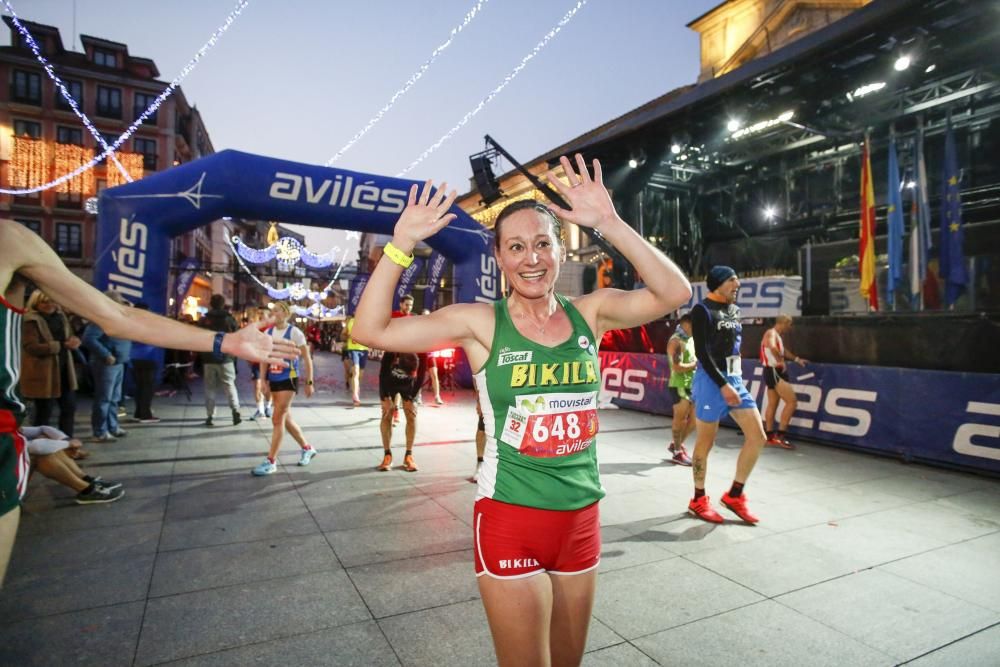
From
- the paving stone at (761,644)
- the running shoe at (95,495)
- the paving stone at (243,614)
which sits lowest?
the paving stone at (761,644)

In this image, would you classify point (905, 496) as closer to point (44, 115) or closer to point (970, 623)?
point (970, 623)

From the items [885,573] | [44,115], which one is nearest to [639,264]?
[885,573]

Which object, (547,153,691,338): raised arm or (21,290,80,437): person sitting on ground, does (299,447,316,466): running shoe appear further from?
(547,153,691,338): raised arm

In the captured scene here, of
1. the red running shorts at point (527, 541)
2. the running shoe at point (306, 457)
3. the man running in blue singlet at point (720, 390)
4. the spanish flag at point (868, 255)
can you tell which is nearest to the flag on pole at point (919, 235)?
the spanish flag at point (868, 255)

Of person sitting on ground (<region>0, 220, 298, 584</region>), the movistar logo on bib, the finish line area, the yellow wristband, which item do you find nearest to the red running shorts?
the movistar logo on bib

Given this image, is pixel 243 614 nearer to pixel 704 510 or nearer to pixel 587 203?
pixel 587 203

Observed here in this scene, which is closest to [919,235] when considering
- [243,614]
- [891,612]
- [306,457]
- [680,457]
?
[680,457]

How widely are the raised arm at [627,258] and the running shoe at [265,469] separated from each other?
213 inches

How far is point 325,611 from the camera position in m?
3.14

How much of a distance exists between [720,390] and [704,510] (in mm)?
1135

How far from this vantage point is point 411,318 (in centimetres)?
198

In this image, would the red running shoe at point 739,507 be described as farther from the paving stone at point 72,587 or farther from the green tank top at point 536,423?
the paving stone at point 72,587

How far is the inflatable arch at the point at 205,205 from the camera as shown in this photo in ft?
32.2

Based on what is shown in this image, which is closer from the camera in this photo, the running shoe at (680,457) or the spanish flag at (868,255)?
the running shoe at (680,457)
